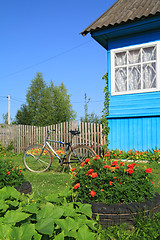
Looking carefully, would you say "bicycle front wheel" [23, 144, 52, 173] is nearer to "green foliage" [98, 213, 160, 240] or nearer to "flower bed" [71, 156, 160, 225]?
"flower bed" [71, 156, 160, 225]

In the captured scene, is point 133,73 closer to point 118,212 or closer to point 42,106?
point 118,212

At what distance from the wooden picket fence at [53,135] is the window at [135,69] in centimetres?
187

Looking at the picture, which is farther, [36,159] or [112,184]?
[36,159]

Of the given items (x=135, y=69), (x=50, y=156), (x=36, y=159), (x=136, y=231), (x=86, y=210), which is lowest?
(x=136, y=231)

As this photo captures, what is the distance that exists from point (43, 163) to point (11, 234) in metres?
5.81

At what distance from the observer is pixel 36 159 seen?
22.7 ft

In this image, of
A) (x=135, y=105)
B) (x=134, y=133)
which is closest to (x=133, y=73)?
(x=135, y=105)

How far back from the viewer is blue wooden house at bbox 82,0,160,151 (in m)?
8.37

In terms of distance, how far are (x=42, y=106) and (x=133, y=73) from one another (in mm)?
18012

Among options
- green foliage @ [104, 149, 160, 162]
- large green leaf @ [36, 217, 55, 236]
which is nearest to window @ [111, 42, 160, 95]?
green foliage @ [104, 149, 160, 162]

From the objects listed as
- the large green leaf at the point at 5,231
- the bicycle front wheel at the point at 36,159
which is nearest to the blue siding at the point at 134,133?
the bicycle front wheel at the point at 36,159

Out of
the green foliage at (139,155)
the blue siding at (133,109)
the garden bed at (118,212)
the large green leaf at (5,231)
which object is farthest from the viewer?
the blue siding at (133,109)

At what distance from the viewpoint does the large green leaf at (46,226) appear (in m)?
1.69

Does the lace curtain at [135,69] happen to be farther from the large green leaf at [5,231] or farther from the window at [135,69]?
the large green leaf at [5,231]
